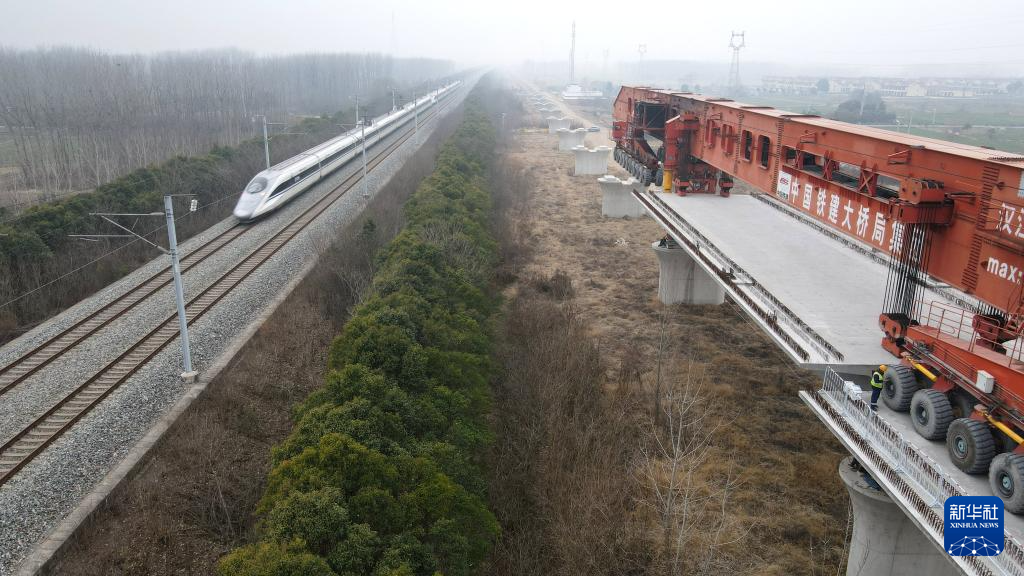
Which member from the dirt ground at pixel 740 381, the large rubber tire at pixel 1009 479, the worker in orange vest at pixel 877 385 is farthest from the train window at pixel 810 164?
the large rubber tire at pixel 1009 479

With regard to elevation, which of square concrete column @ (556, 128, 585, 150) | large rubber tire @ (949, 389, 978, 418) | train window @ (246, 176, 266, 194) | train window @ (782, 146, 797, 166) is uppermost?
train window @ (782, 146, 797, 166)

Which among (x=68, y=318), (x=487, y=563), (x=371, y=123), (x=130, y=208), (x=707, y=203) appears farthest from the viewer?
(x=371, y=123)

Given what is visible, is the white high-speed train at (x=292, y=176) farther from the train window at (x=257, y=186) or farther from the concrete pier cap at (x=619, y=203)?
the concrete pier cap at (x=619, y=203)

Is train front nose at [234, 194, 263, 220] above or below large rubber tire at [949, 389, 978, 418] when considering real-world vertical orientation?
below

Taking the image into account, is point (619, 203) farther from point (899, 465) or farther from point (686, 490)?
point (899, 465)

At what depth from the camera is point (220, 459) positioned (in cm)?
1503

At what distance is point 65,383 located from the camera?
17.7m

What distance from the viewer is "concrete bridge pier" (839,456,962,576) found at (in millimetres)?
10164

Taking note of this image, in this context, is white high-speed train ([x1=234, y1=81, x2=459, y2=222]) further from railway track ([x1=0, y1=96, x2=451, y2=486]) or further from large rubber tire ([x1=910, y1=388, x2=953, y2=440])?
large rubber tire ([x1=910, y1=388, x2=953, y2=440])

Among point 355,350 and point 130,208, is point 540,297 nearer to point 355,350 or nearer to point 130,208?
point 355,350

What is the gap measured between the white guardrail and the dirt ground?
1.81 metres

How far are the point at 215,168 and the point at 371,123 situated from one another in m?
24.1

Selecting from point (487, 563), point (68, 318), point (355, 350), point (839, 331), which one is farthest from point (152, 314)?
point (839, 331)

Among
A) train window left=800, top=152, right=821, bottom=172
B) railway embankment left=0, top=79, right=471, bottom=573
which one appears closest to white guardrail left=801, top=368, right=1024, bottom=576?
train window left=800, top=152, right=821, bottom=172
